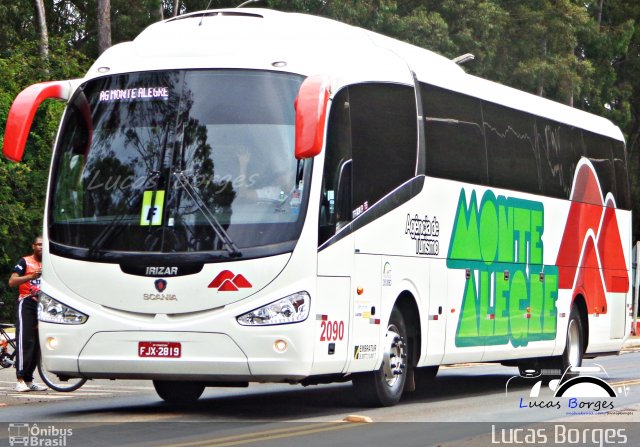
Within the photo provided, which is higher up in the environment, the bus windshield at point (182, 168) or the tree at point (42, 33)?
the tree at point (42, 33)

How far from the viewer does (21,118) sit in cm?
1357

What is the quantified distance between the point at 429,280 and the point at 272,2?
3285 cm

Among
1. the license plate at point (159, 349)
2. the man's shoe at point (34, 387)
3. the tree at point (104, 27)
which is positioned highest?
the tree at point (104, 27)

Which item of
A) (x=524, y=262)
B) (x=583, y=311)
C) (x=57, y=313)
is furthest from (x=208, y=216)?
(x=583, y=311)

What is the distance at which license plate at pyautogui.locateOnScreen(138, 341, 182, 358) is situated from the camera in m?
13.0

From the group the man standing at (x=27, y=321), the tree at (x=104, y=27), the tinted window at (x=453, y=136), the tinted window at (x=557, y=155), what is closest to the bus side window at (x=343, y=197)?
the tinted window at (x=453, y=136)

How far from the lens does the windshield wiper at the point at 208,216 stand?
514 inches

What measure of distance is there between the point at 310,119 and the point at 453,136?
496cm

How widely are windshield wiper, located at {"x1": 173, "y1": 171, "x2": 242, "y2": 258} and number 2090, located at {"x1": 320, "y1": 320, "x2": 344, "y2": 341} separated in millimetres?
1094

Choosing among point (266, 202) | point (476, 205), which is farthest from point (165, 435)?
point (476, 205)

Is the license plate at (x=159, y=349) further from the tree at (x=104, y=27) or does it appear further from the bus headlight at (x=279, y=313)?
the tree at (x=104, y=27)

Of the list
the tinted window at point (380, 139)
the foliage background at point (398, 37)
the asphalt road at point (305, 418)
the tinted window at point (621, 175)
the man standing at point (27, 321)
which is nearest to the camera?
the asphalt road at point (305, 418)

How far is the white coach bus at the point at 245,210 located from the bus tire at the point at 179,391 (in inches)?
1.0

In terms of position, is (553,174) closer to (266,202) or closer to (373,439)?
(266,202)
